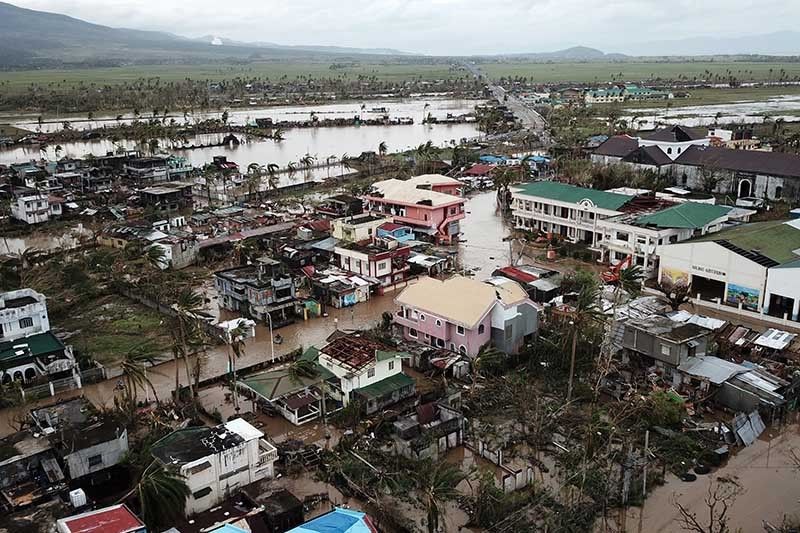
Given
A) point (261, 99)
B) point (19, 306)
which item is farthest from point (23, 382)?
point (261, 99)

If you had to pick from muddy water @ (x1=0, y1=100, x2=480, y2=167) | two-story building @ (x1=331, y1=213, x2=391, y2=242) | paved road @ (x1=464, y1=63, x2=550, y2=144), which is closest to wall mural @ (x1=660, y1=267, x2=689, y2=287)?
two-story building @ (x1=331, y1=213, x2=391, y2=242)

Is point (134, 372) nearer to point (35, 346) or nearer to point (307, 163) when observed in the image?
point (35, 346)

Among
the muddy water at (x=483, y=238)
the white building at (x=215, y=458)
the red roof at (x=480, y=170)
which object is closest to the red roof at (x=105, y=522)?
the white building at (x=215, y=458)

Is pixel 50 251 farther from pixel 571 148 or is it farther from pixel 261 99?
pixel 261 99

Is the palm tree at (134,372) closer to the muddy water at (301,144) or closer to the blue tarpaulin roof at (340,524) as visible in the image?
the blue tarpaulin roof at (340,524)

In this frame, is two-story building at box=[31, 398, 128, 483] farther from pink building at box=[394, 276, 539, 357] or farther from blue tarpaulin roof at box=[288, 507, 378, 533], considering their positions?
pink building at box=[394, 276, 539, 357]
